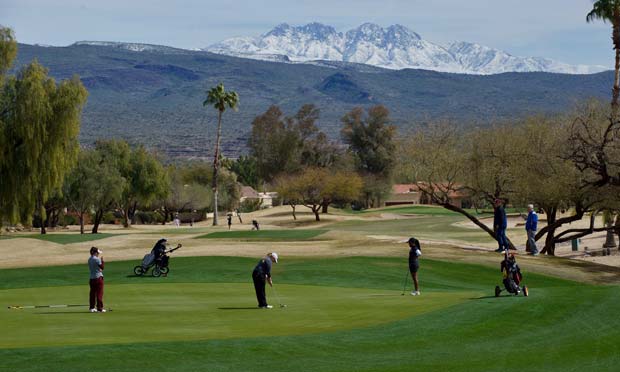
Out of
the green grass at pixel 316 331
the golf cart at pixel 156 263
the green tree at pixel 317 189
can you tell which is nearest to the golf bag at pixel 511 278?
the green grass at pixel 316 331

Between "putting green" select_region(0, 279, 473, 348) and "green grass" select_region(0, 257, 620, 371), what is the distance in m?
0.04

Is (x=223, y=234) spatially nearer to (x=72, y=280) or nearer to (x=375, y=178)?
(x=72, y=280)

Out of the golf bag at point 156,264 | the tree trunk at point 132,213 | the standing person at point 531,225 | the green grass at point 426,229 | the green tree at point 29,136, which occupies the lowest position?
the tree trunk at point 132,213

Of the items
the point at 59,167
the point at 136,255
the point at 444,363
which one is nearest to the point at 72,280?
the point at 136,255

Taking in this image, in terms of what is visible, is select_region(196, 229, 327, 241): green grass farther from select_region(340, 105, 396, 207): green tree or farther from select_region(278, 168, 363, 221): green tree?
select_region(340, 105, 396, 207): green tree

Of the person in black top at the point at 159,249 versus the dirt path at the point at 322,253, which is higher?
the person in black top at the point at 159,249

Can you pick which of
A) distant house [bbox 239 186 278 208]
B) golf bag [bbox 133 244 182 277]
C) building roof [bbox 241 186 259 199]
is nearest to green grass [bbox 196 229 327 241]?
golf bag [bbox 133 244 182 277]

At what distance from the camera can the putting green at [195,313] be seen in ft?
74.2

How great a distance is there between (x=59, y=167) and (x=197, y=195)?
8021 centimetres

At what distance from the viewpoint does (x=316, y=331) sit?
22.9 m

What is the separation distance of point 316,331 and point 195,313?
584 centimetres

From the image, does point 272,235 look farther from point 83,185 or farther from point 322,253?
point 83,185

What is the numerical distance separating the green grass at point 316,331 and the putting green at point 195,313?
0.04 m

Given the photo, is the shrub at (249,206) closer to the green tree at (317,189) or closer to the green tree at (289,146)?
the green tree at (289,146)
